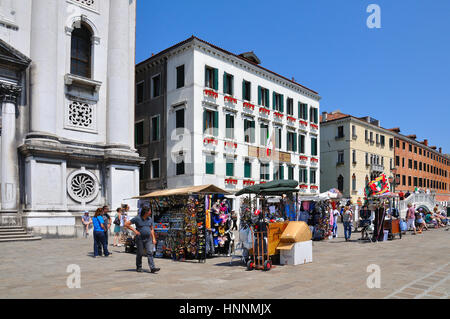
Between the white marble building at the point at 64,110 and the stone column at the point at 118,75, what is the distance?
6 centimetres

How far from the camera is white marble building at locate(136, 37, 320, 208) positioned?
1114 inches

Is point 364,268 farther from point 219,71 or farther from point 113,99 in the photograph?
point 219,71

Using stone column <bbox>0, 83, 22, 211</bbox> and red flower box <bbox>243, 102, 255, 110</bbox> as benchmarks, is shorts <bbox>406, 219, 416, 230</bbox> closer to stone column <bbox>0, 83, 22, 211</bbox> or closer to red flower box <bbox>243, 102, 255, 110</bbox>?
red flower box <bbox>243, 102, 255, 110</bbox>

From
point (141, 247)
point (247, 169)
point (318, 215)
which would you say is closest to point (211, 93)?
point (247, 169)

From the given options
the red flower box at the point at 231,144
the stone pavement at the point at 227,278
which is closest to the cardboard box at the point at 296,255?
the stone pavement at the point at 227,278

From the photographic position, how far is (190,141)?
28.0 metres

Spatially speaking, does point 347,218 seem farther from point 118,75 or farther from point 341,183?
point 341,183

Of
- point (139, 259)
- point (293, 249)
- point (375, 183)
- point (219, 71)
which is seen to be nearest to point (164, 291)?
point (139, 259)

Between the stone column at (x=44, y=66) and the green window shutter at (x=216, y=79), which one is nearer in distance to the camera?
the stone column at (x=44, y=66)

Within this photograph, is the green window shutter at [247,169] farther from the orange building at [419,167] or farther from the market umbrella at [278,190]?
the orange building at [419,167]

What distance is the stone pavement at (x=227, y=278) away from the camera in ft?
23.2

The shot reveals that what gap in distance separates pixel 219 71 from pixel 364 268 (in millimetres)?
22761

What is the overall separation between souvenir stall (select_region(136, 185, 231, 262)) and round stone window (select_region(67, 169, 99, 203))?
930 centimetres

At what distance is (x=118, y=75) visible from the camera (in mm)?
24125
